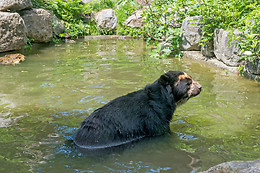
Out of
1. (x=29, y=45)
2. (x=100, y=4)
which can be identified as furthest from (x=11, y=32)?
(x=100, y=4)

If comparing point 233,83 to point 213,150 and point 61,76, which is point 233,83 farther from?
point 61,76

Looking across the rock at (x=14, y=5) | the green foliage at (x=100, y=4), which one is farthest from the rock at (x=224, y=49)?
the green foliage at (x=100, y=4)

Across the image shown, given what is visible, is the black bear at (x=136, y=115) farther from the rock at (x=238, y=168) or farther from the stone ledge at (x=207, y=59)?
the stone ledge at (x=207, y=59)

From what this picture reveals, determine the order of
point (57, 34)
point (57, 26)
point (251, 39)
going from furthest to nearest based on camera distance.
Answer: point (57, 34) → point (57, 26) → point (251, 39)

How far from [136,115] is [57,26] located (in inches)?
451

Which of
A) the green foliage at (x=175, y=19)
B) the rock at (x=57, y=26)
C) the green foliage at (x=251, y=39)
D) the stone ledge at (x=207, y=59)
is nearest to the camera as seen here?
the green foliage at (x=251, y=39)

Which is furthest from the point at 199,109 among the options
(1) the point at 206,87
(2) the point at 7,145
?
(2) the point at 7,145

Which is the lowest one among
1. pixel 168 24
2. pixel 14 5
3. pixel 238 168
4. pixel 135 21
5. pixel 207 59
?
pixel 238 168

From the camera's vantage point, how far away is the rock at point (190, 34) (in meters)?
9.99

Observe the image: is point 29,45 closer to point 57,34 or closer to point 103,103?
point 57,34

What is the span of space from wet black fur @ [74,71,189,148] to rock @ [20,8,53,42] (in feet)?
31.2

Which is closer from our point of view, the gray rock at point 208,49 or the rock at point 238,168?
the rock at point 238,168

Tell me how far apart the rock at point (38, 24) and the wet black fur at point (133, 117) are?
9.51 m

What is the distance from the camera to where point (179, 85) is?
488 cm
